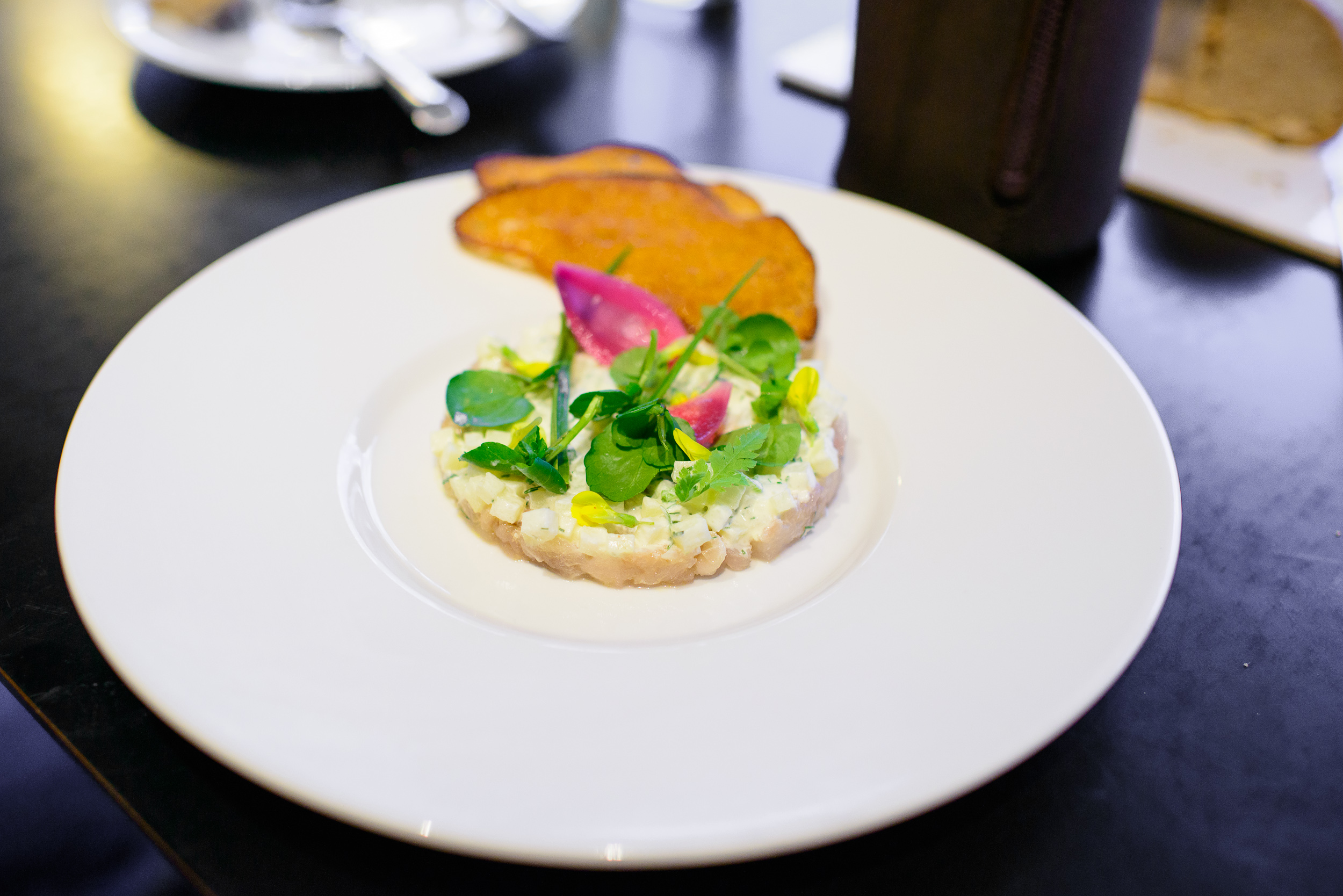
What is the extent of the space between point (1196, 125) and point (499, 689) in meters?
1.40

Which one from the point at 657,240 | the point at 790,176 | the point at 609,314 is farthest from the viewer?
the point at 790,176

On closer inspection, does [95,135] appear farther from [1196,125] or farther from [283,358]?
[1196,125]

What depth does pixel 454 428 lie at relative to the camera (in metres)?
0.89

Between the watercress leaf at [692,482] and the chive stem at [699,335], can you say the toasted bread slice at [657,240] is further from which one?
the watercress leaf at [692,482]

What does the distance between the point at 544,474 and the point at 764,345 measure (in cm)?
28

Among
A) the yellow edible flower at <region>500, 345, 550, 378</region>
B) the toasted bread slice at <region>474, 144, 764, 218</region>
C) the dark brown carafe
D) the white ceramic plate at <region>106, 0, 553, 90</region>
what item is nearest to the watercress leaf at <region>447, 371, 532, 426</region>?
the yellow edible flower at <region>500, 345, 550, 378</region>

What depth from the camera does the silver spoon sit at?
4.41 feet

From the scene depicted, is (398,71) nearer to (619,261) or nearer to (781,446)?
(619,261)

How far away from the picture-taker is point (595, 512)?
0.78 meters

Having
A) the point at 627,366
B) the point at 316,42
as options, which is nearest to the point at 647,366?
the point at 627,366

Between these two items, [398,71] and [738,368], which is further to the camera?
[398,71]

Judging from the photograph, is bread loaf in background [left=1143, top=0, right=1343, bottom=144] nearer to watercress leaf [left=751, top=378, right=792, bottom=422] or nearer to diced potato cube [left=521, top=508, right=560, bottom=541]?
watercress leaf [left=751, top=378, right=792, bottom=422]

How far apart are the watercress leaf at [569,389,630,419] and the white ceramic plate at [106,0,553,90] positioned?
798 mm

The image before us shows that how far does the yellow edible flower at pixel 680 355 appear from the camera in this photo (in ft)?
3.11
